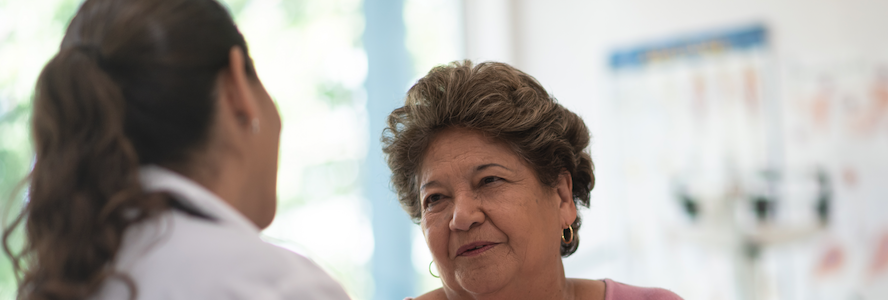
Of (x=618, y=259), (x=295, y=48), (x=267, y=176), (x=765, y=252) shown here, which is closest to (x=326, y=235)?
(x=295, y=48)

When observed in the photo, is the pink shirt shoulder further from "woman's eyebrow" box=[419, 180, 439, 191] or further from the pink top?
"woman's eyebrow" box=[419, 180, 439, 191]

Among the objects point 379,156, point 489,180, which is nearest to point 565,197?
point 489,180

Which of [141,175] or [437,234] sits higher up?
[141,175]

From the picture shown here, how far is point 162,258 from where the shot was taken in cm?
74

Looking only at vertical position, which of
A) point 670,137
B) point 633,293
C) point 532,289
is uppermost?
point 532,289

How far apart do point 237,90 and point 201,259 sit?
0.24m

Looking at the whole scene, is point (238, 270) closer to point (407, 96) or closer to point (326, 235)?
point (407, 96)

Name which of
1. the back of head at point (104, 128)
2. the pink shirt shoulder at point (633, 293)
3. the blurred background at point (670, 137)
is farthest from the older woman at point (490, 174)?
the blurred background at point (670, 137)

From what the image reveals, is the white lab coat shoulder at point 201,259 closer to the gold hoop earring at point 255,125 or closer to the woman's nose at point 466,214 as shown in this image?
the gold hoop earring at point 255,125

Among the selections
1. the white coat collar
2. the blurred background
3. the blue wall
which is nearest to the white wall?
the blurred background

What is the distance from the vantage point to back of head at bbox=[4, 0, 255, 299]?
0.76 m

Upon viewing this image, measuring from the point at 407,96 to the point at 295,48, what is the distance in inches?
62.5

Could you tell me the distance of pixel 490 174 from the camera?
58.5 inches

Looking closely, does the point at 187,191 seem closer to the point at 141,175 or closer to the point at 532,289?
the point at 141,175
